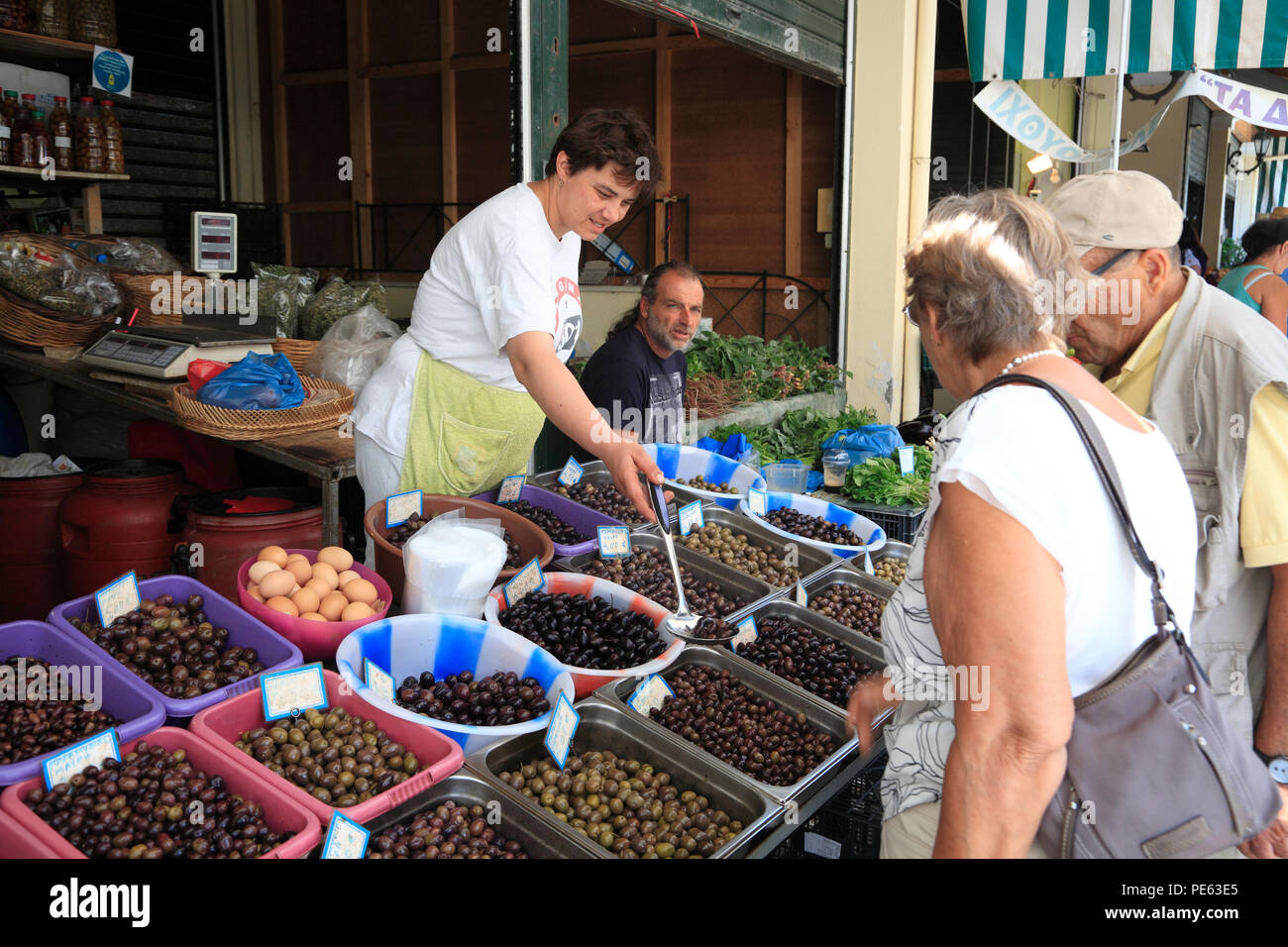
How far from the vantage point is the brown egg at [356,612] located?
2.20 meters

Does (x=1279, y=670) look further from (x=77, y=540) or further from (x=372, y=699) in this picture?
(x=77, y=540)

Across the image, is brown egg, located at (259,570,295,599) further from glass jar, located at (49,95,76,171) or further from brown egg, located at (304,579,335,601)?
glass jar, located at (49,95,76,171)

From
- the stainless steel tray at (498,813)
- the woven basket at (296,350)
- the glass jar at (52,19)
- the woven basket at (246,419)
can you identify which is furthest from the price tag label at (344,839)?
the glass jar at (52,19)

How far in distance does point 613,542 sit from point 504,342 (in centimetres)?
76

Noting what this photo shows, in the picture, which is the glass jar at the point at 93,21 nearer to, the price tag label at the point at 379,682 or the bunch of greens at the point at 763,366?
the bunch of greens at the point at 763,366

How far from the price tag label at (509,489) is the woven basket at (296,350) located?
2.14 metres

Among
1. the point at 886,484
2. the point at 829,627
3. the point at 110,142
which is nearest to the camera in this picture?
the point at 829,627

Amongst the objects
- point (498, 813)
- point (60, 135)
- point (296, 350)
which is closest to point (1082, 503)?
point (498, 813)

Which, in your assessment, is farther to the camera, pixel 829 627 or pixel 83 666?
pixel 829 627

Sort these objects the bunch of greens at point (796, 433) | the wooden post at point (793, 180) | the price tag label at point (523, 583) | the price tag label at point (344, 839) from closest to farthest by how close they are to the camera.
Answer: the price tag label at point (344, 839) → the price tag label at point (523, 583) → the bunch of greens at point (796, 433) → the wooden post at point (793, 180)

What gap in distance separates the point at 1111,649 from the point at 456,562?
1.44 meters

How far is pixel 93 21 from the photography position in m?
5.51

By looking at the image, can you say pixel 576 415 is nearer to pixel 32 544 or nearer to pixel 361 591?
pixel 361 591
